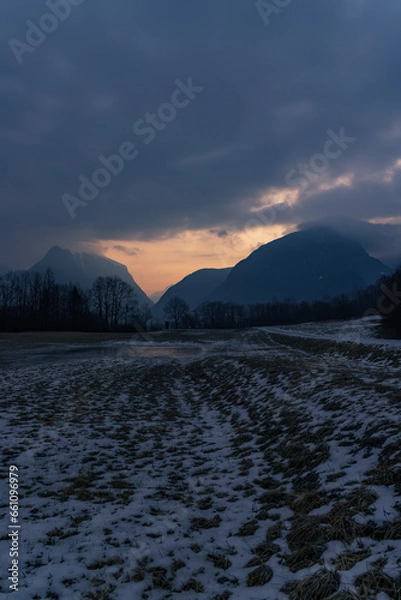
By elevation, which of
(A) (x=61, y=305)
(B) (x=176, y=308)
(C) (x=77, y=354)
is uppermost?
(A) (x=61, y=305)

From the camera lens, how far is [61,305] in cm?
12362

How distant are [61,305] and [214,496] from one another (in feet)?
416

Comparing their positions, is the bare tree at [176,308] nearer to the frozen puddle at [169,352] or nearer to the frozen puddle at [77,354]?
the frozen puddle at [169,352]

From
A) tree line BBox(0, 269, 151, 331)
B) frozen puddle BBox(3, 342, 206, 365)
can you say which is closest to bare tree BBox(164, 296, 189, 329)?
tree line BBox(0, 269, 151, 331)

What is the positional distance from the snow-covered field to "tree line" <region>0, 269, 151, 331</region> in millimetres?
95273

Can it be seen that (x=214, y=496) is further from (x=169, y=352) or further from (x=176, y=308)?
(x=176, y=308)

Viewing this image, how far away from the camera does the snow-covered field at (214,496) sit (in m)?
4.56

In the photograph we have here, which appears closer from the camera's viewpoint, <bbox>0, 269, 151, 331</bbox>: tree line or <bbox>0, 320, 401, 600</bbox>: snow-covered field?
<bbox>0, 320, 401, 600</bbox>: snow-covered field

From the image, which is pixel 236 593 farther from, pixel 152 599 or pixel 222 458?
pixel 222 458

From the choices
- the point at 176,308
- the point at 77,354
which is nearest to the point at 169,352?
the point at 77,354

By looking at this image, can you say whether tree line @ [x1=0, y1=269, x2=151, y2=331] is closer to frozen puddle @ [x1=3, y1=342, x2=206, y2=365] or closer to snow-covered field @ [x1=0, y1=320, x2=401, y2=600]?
frozen puddle @ [x1=3, y1=342, x2=206, y2=365]

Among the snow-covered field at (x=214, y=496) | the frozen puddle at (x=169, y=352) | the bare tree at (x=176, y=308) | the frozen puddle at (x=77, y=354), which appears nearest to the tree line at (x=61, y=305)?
the bare tree at (x=176, y=308)

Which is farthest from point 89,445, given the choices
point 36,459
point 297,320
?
point 297,320

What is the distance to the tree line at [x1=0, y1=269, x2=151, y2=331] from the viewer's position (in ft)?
352
